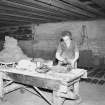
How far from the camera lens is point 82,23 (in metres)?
8.06

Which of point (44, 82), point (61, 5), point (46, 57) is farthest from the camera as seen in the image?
point (46, 57)

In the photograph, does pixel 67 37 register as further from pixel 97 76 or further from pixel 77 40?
pixel 77 40

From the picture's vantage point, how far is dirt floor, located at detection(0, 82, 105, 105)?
13.7 feet

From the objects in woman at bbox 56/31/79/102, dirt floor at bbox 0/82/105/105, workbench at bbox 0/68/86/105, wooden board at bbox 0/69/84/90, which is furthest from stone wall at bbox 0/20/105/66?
wooden board at bbox 0/69/84/90

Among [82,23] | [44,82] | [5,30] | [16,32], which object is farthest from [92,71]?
[5,30]

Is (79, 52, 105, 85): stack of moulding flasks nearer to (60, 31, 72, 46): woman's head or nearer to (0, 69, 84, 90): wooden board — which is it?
(60, 31, 72, 46): woman's head

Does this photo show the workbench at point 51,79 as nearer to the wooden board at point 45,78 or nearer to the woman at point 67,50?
the wooden board at point 45,78

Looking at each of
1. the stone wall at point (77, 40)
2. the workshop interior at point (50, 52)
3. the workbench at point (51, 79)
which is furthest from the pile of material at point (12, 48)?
the workbench at point (51, 79)

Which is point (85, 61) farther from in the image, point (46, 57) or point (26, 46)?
point (26, 46)

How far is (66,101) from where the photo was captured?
4.26 m

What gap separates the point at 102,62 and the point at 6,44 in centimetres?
592

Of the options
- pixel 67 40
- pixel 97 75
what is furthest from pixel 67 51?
pixel 97 75

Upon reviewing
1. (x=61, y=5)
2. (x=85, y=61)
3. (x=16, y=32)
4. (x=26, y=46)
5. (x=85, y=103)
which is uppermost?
(x=61, y=5)

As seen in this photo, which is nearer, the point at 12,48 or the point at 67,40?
the point at 67,40
